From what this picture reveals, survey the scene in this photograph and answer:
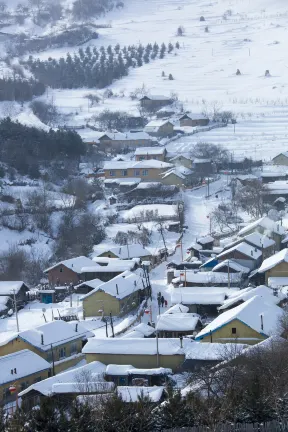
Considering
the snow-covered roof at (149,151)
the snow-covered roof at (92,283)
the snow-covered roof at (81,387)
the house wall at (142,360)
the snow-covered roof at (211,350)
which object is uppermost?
the snow-covered roof at (81,387)

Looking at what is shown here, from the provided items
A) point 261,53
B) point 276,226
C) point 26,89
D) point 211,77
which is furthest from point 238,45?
point 276,226

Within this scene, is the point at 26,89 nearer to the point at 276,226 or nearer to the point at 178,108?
the point at 178,108

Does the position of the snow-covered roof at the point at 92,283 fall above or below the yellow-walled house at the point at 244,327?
below

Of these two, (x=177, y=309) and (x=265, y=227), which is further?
(x=265, y=227)

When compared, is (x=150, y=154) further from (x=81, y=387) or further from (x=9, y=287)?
(x=81, y=387)

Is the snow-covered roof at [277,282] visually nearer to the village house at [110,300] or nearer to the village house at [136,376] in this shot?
the village house at [110,300]

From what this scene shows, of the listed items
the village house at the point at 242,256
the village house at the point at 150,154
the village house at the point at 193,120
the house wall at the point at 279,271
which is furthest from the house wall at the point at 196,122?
the house wall at the point at 279,271

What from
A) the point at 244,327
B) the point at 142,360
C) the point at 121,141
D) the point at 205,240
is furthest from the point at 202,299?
the point at 121,141
